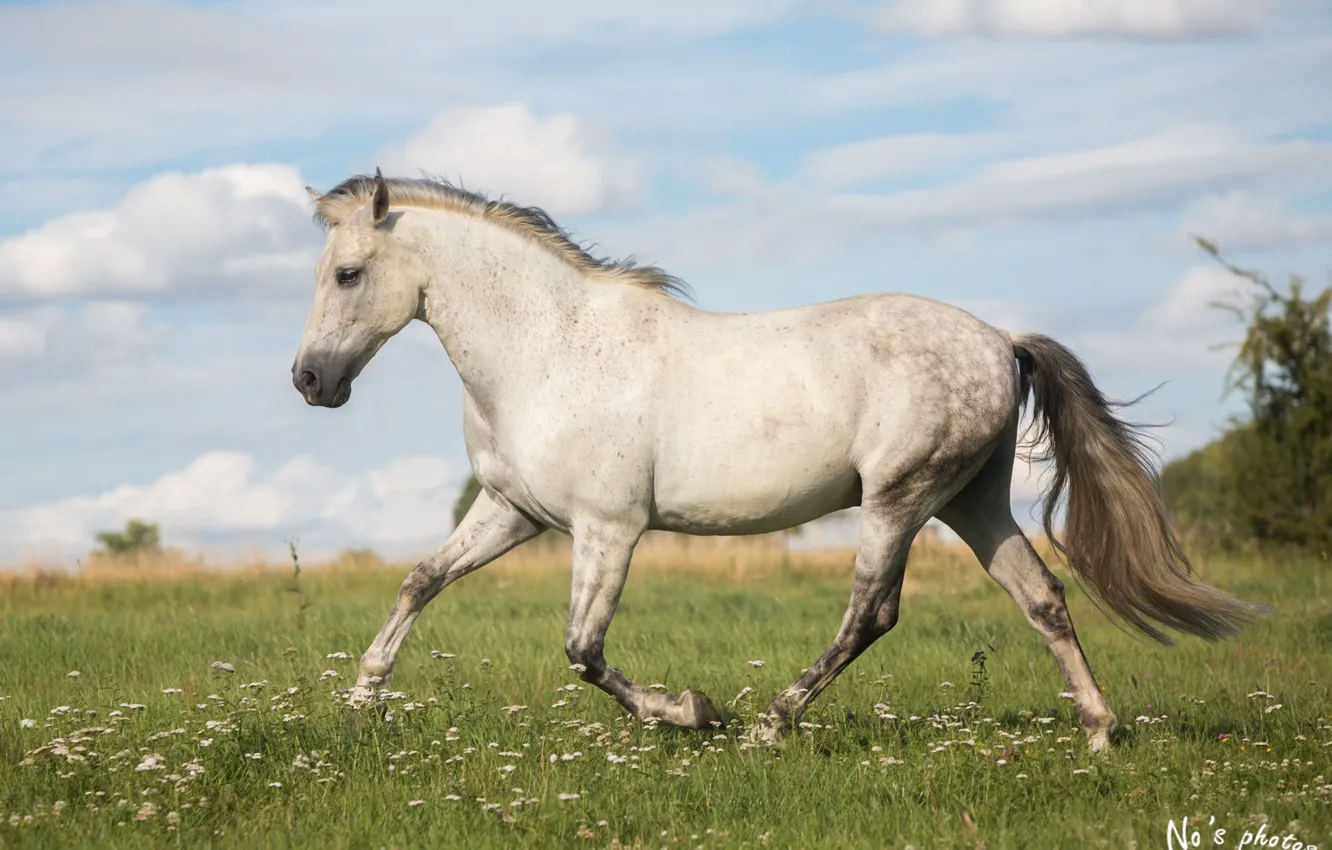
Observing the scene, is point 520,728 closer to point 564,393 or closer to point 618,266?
point 564,393

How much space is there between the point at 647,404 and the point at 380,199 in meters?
1.64

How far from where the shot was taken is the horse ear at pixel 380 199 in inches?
245

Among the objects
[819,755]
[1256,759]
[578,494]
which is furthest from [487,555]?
[1256,759]

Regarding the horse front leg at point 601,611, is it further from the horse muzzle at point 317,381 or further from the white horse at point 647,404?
the horse muzzle at point 317,381

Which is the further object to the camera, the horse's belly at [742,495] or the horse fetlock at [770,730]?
the horse's belly at [742,495]

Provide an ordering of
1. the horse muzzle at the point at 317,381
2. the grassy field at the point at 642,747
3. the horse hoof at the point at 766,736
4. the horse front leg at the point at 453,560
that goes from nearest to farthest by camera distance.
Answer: the grassy field at the point at 642,747 → the horse hoof at the point at 766,736 → the horse muzzle at the point at 317,381 → the horse front leg at the point at 453,560

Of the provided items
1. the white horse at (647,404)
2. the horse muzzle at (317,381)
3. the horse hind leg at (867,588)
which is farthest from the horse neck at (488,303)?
the horse hind leg at (867,588)

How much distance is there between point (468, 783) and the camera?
5.40 metres

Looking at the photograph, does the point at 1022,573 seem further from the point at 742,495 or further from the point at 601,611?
the point at 601,611

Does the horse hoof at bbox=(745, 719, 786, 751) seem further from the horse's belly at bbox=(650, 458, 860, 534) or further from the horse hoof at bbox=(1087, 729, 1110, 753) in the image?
the horse hoof at bbox=(1087, 729, 1110, 753)

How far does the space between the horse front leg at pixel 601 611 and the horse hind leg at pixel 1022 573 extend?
71.0 inches

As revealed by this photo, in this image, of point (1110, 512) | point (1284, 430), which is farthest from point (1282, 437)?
point (1110, 512)

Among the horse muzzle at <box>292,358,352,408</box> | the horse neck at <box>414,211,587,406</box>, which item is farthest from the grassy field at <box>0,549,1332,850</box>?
the horse neck at <box>414,211,587,406</box>

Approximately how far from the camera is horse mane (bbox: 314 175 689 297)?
6641 mm
